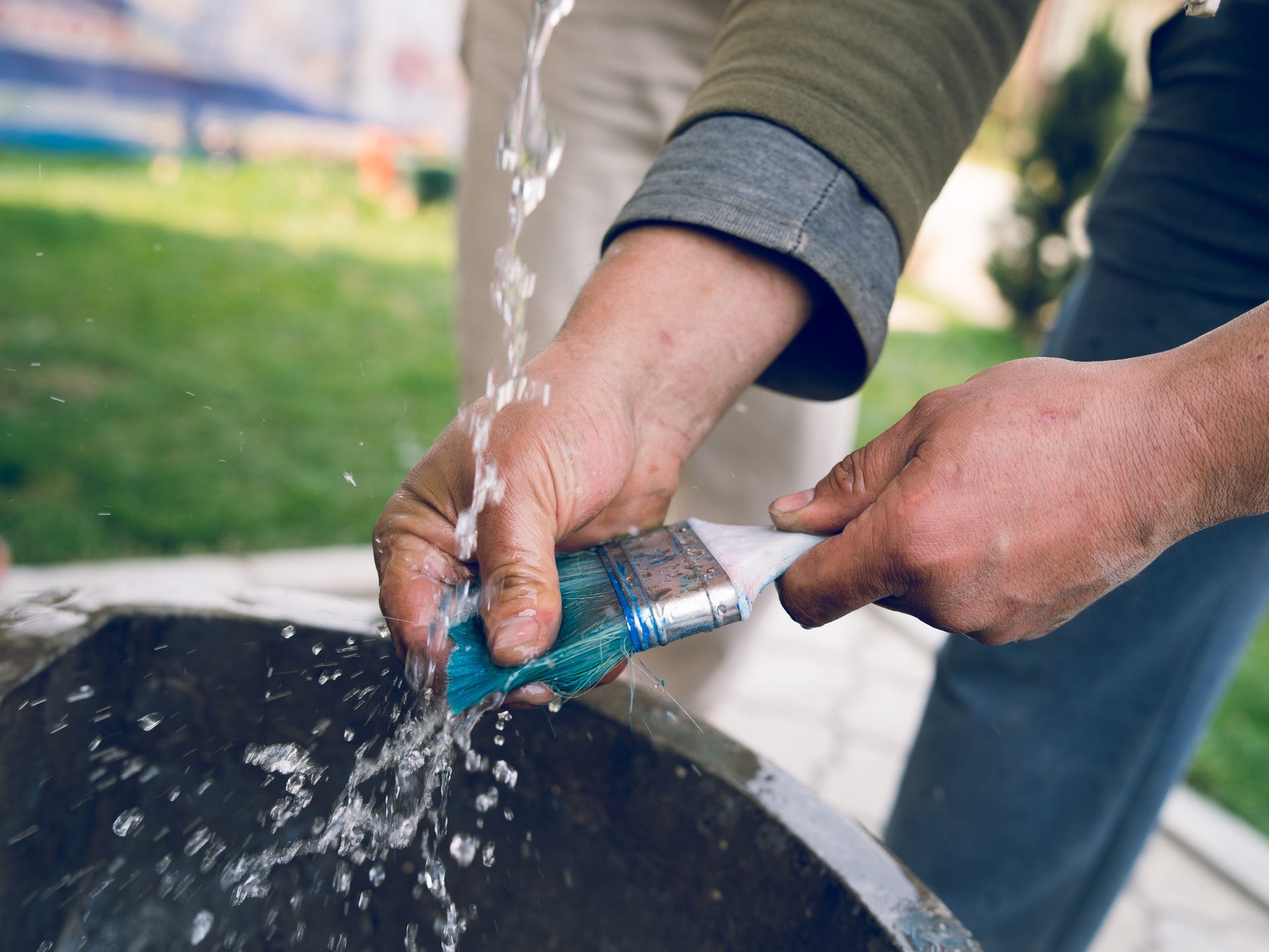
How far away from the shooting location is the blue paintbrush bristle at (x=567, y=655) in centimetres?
87

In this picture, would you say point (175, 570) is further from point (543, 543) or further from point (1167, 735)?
point (1167, 735)

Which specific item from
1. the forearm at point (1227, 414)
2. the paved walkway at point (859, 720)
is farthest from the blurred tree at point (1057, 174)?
the forearm at point (1227, 414)

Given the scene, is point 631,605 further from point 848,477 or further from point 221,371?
point 221,371

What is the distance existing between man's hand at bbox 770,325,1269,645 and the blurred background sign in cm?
588

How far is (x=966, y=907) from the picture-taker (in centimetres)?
159

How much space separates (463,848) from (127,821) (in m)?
0.34

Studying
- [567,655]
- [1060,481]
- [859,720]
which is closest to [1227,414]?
[1060,481]

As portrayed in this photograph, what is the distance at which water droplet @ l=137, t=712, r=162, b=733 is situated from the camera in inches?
40.1

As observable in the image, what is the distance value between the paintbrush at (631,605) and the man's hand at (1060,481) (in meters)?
0.08

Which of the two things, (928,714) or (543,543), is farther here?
(928,714)

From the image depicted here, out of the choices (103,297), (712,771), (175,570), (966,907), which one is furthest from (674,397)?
(103,297)

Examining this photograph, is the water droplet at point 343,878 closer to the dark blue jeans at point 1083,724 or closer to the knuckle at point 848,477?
the knuckle at point 848,477

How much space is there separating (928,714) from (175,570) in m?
1.80

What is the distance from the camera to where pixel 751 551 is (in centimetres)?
93
